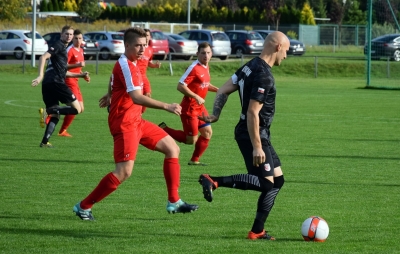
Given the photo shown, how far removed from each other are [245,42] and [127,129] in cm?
4206

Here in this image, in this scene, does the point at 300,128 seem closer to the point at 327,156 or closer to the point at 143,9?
the point at 327,156

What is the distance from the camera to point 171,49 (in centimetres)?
4744

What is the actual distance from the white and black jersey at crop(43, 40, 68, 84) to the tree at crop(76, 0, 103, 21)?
5781cm

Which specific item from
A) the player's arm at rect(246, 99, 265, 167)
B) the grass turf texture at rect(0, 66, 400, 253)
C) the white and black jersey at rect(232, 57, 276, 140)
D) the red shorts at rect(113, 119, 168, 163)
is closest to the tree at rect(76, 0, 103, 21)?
the grass turf texture at rect(0, 66, 400, 253)

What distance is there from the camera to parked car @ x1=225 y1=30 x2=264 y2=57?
49.2 meters

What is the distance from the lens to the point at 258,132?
22.9ft

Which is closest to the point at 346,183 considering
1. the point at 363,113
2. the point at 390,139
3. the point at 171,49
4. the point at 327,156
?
the point at 327,156

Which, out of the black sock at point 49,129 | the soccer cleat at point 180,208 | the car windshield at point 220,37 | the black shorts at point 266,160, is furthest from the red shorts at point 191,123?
the car windshield at point 220,37

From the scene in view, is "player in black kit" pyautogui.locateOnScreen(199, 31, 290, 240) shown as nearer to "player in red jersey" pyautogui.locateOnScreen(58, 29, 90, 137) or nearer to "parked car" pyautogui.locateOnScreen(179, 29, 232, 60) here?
"player in red jersey" pyautogui.locateOnScreen(58, 29, 90, 137)

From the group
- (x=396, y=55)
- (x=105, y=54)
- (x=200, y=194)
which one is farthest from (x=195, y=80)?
(x=105, y=54)

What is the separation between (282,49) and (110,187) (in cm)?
210

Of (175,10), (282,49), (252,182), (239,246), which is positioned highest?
(175,10)

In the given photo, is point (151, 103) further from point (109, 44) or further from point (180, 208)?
point (109, 44)

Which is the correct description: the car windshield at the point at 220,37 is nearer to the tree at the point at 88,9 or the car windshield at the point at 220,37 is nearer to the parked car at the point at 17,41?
the parked car at the point at 17,41
